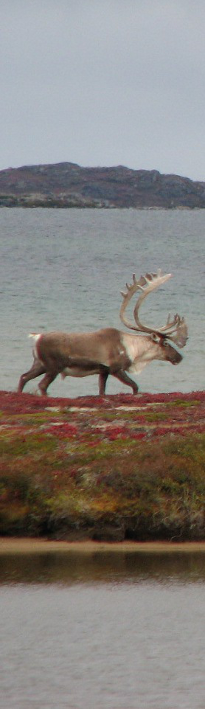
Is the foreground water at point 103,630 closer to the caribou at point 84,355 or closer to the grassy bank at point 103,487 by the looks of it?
the grassy bank at point 103,487

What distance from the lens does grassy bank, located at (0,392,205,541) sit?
48.1 ft

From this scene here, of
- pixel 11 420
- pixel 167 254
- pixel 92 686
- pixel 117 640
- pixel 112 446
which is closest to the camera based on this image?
pixel 92 686

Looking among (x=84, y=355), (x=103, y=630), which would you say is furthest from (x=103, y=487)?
(x=84, y=355)

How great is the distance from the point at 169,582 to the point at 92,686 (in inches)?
121

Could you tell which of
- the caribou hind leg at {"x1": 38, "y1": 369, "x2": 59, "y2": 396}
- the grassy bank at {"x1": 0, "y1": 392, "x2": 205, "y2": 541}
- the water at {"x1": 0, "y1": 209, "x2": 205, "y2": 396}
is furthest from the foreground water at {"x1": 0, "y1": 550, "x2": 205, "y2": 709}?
the water at {"x1": 0, "y1": 209, "x2": 205, "y2": 396}

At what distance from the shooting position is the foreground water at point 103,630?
10.4 meters

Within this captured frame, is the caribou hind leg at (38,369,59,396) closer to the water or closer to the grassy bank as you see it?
the water

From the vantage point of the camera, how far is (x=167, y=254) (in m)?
99.6

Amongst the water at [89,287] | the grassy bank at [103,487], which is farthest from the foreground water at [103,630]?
the water at [89,287]

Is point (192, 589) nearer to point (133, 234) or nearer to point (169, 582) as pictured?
point (169, 582)

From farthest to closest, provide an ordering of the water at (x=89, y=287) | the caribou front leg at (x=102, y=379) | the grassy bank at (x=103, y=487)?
1. the water at (x=89, y=287)
2. the caribou front leg at (x=102, y=379)
3. the grassy bank at (x=103, y=487)

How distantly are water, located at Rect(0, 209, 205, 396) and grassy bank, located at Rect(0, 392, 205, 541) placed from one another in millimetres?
12572

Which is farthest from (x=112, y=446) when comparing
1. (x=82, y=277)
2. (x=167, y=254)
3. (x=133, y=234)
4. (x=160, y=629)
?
(x=133, y=234)

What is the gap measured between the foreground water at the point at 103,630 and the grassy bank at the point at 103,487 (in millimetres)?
453
